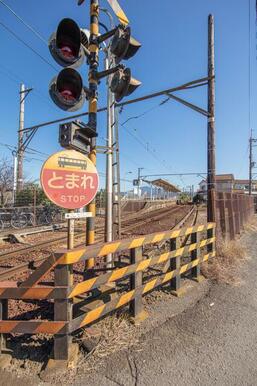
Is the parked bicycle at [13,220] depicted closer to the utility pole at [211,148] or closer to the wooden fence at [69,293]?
the utility pole at [211,148]

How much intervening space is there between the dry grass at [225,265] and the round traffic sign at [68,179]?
4.09 metres

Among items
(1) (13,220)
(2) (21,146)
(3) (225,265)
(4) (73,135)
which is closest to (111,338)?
(4) (73,135)

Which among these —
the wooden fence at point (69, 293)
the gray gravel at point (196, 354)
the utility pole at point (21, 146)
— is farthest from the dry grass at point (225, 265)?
the utility pole at point (21, 146)

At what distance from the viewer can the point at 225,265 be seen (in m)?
7.43

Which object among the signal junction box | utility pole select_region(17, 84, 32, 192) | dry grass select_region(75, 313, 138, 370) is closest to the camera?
dry grass select_region(75, 313, 138, 370)

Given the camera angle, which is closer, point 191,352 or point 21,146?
point 191,352

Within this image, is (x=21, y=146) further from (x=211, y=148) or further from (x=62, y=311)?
(x=62, y=311)

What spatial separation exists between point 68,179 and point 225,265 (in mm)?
5491

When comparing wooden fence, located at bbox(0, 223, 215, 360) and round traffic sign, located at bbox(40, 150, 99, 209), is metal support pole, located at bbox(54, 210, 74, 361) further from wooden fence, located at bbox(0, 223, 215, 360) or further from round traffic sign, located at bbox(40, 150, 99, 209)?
round traffic sign, located at bbox(40, 150, 99, 209)

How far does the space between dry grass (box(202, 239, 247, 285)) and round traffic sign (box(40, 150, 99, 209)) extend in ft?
13.4

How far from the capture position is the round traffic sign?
322cm

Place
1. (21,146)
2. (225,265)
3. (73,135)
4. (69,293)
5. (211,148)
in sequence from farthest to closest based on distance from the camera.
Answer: (21,146) < (211,148) < (225,265) < (73,135) < (69,293)

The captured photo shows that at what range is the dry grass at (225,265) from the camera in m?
6.48

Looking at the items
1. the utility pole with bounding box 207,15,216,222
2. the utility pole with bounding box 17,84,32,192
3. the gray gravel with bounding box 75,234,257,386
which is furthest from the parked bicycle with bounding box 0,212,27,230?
the gray gravel with bounding box 75,234,257,386
